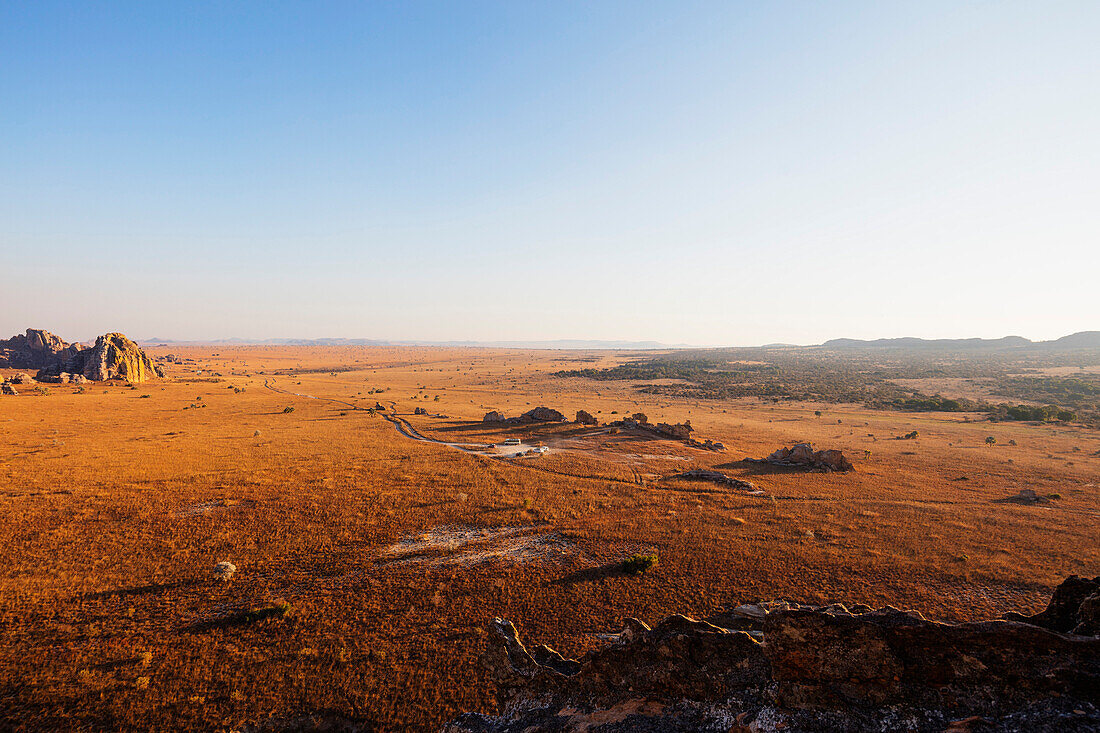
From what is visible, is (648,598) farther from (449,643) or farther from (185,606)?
(185,606)

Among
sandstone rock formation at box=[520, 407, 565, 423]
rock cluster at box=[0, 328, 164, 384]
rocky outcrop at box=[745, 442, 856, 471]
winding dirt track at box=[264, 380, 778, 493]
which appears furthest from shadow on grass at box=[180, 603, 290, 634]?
rock cluster at box=[0, 328, 164, 384]

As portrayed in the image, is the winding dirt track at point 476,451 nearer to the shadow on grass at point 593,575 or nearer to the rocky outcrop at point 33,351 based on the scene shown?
the shadow on grass at point 593,575

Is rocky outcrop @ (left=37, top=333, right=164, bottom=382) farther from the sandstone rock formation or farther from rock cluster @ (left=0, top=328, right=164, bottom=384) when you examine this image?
the sandstone rock formation

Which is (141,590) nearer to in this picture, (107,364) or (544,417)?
(544,417)

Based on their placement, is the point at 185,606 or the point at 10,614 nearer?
the point at 10,614

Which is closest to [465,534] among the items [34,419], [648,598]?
[648,598]

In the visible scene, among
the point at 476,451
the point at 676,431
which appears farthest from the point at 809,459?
the point at 476,451

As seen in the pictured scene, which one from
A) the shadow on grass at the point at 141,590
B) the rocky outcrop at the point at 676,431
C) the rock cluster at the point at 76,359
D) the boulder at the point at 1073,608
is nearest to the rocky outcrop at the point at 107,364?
A: the rock cluster at the point at 76,359
